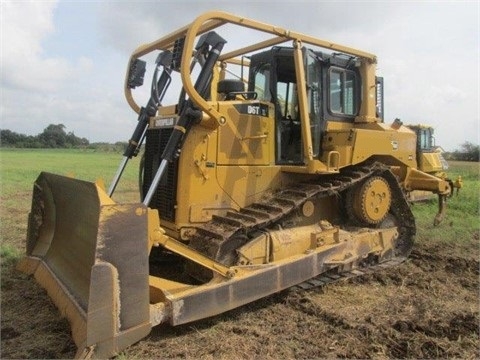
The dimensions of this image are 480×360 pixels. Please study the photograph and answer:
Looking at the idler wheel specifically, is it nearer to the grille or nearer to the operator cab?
the operator cab

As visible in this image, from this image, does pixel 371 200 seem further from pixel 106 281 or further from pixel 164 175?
pixel 106 281

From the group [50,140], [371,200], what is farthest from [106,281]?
[50,140]

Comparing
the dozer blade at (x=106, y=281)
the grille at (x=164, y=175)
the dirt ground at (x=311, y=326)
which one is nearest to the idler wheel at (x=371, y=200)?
the dirt ground at (x=311, y=326)

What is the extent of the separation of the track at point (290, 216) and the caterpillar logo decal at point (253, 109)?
1051mm

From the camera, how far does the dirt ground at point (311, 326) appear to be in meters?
4.07

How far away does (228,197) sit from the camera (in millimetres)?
5559

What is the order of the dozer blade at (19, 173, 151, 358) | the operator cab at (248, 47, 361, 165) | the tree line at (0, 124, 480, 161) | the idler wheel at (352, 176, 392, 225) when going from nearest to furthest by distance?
the dozer blade at (19, 173, 151, 358), the operator cab at (248, 47, 361, 165), the idler wheel at (352, 176, 392, 225), the tree line at (0, 124, 480, 161)

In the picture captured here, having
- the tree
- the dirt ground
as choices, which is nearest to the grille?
the dirt ground

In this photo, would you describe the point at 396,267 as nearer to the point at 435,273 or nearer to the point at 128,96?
the point at 435,273

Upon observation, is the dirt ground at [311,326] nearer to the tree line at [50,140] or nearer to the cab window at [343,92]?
the cab window at [343,92]

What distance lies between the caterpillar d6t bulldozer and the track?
0.07ft

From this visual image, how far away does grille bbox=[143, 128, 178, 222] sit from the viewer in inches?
210

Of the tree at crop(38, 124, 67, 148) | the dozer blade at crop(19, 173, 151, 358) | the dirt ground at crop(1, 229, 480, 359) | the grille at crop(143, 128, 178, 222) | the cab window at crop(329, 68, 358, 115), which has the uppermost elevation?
the tree at crop(38, 124, 67, 148)

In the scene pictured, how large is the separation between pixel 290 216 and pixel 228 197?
0.89m
